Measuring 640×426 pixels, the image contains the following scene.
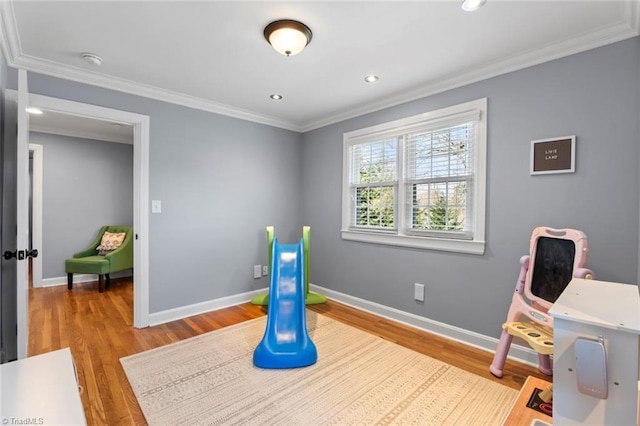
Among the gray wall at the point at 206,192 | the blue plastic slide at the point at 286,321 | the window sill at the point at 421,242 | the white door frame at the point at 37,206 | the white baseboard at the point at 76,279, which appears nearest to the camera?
the blue plastic slide at the point at 286,321

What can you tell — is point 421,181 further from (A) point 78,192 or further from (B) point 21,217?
(A) point 78,192

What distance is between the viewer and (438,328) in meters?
2.92

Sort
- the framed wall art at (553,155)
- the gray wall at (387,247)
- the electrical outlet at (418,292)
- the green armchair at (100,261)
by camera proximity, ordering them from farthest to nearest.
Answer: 1. the green armchair at (100,261)
2. the electrical outlet at (418,292)
3. the framed wall art at (553,155)
4. the gray wall at (387,247)

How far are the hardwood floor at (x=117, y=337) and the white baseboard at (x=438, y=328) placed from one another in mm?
63

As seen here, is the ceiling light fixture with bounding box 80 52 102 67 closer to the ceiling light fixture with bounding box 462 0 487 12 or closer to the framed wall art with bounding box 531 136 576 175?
the ceiling light fixture with bounding box 462 0 487 12

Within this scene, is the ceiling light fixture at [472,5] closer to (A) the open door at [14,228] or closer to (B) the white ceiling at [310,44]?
(B) the white ceiling at [310,44]

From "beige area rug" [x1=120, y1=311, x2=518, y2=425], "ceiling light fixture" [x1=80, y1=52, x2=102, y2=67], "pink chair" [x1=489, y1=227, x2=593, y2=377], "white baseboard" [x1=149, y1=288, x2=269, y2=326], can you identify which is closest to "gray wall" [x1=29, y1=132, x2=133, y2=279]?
"white baseboard" [x1=149, y1=288, x2=269, y2=326]

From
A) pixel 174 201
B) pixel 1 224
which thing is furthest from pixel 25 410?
pixel 174 201

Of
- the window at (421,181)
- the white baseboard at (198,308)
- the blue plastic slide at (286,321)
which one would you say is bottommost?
the white baseboard at (198,308)

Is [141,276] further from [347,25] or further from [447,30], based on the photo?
[447,30]

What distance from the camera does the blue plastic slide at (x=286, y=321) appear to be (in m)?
2.31

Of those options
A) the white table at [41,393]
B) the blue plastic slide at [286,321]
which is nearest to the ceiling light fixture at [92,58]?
the blue plastic slide at [286,321]

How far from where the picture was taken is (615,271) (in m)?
1.99

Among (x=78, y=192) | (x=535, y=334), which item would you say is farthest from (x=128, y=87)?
(x=535, y=334)
